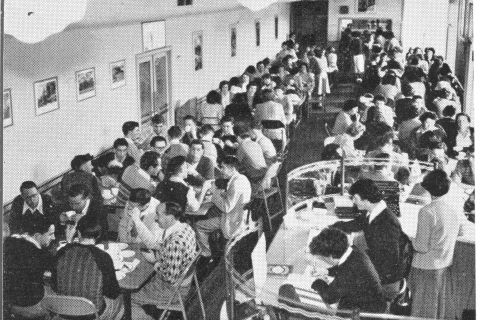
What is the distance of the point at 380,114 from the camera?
7.18 meters

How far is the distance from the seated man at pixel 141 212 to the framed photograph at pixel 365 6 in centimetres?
1288

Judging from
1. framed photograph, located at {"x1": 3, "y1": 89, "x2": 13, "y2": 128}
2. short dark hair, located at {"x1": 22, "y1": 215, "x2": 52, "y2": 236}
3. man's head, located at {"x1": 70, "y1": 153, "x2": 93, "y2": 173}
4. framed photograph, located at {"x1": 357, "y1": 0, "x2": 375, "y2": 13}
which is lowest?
short dark hair, located at {"x1": 22, "y1": 215, "x2": 52, "y2": 236}

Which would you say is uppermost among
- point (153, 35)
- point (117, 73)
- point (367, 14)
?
point (367, 14)

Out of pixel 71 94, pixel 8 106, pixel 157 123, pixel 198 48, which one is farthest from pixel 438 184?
pixel 198 48

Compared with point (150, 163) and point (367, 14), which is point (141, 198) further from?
point (367, 14)

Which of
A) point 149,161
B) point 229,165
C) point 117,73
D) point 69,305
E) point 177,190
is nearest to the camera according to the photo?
point 69,305

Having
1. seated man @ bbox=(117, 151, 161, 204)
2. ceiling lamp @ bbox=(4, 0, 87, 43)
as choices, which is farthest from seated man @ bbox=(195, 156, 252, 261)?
ceiling lamp @ bbox=(4, 0, 87, 43)

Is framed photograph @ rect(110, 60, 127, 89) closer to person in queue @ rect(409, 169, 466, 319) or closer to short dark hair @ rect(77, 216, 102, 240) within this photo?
short dark hair @ rect(77, 216, 102, 240)

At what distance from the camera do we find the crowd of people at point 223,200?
3.85 meters

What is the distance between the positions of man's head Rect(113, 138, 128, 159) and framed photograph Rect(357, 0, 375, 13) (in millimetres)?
11714

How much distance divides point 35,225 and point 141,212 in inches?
33.6

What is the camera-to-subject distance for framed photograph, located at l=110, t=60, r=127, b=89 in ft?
25.2

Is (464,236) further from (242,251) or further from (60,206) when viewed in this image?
(60,206)

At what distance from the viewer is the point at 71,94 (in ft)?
21.9
